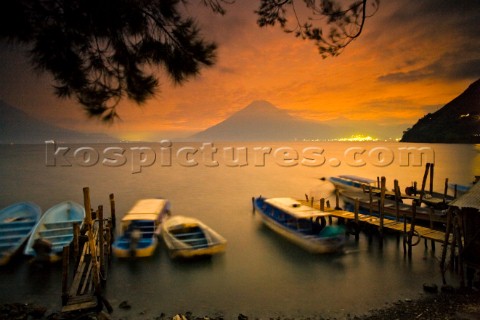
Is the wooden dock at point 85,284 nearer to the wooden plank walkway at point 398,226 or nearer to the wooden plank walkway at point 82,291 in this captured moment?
the wooden plank walkway at point 82,291

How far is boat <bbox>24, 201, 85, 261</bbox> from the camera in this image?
1433 cm

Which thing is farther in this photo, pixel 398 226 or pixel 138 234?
pixel 398 226

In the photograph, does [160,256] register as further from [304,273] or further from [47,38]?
[47,38]

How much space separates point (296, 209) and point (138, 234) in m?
9.18

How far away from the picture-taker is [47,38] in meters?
4.50

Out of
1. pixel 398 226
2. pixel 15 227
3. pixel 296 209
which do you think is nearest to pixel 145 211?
pixel 15 227

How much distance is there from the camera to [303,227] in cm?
1711

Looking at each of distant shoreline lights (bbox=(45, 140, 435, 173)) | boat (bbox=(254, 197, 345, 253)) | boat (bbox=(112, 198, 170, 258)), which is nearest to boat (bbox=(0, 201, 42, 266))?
boat (bbox=(112, 198, 170, 258))

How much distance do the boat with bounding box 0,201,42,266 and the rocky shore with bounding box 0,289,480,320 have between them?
17.4 feet

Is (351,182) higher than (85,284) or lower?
higher

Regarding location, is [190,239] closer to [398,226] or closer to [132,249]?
[132,249]

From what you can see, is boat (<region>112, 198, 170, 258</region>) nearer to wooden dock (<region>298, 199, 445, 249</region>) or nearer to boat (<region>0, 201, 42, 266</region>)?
boat (<region>0, 201, 42, 266</region>)

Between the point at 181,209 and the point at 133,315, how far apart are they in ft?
69.8

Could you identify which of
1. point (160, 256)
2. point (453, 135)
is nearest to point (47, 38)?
point (160, 256)
